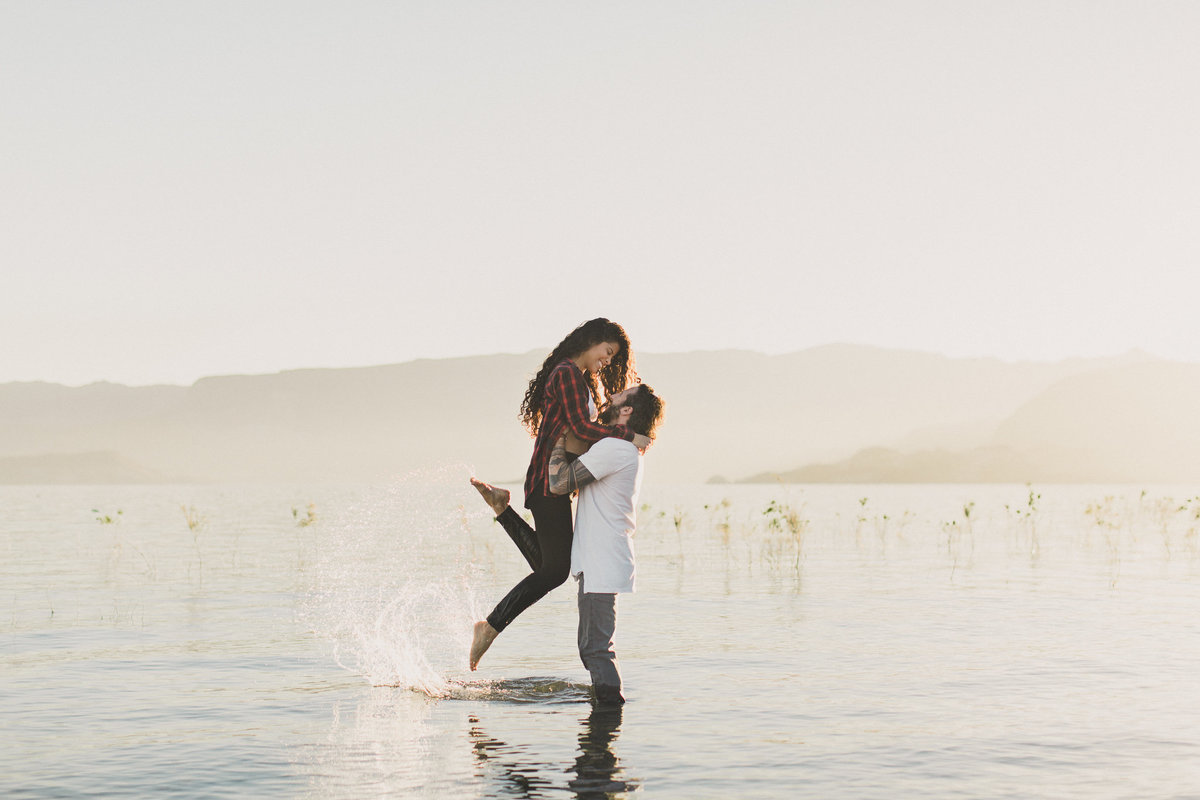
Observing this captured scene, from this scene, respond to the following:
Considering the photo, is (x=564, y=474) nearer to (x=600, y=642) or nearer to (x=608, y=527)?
(x=608, y=527)

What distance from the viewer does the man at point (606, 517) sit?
8.51m

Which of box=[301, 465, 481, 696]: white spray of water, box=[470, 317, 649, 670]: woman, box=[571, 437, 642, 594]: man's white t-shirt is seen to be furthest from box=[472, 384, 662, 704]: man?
box=[301, 465, 481, 696]: white spray of water

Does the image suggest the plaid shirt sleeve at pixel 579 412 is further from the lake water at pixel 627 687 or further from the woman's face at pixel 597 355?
the lake water at pixel 627 687

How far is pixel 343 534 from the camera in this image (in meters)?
36.9

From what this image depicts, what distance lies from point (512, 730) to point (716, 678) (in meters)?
2.86

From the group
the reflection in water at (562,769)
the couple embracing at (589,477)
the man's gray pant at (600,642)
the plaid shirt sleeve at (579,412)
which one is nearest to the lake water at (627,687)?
the reflection in water at (562,769)

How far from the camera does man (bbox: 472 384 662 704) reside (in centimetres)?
851

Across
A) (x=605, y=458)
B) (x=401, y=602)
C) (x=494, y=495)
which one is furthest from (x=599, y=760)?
(x=401, y=602)

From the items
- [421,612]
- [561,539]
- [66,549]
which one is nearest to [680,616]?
[421,612]

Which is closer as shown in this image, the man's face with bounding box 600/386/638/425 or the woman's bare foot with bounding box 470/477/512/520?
the man's face with bounding box 600/386/638/425

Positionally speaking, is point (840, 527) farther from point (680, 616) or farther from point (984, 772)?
point (984, 772)

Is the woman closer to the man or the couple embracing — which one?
the couple embracing

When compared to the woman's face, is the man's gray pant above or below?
below

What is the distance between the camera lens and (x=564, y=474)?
8.49m
